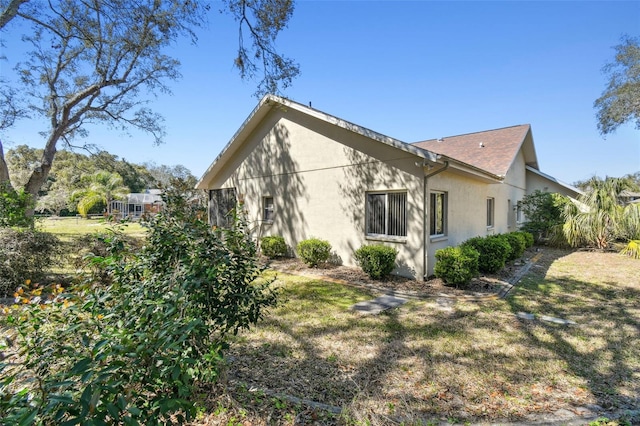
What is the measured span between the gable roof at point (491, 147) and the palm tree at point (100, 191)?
3567 cm

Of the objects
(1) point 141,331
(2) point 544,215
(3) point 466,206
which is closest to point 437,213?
(3) point 466,206

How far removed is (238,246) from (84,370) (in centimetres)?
180

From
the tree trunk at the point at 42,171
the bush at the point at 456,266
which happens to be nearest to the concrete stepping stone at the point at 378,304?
the bush at the point at 456,266

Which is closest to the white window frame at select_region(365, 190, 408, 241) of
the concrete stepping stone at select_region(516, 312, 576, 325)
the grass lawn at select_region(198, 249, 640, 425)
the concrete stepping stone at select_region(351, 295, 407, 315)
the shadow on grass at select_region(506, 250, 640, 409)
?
the concrete stepping stone at select_region(351, 295, 407, 315)

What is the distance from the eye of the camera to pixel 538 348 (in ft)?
14.9

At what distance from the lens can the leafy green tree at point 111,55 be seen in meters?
8.61

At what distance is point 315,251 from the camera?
9891 mm

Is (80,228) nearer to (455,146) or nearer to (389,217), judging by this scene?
(389,217)

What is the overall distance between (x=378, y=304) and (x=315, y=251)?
12.1 ft

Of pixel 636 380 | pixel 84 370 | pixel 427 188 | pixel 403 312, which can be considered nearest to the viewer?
pixel 84 370

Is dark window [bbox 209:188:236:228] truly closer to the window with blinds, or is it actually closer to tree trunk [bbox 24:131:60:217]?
tree trunk [bbox 24:131:60:217]

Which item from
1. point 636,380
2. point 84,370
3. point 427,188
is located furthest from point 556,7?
point 84,370

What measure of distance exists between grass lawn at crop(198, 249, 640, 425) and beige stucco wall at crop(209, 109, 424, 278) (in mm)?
3042

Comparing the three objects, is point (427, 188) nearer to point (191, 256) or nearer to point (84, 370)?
point (191, 256)
